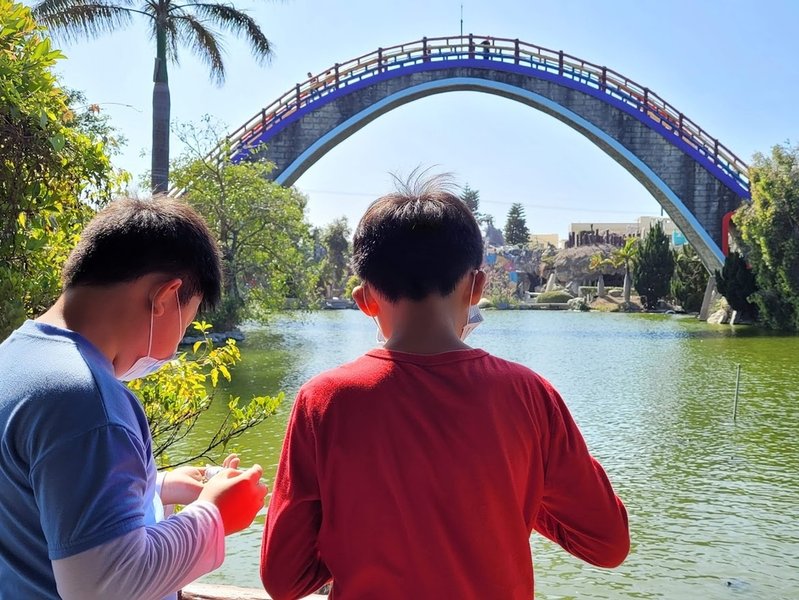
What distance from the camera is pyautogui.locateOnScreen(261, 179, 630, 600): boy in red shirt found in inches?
44.3

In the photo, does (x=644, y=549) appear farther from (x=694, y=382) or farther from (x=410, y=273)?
(x=694, y=382)

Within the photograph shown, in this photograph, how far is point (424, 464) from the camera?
112 centimetres

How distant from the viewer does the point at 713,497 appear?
6020 mm

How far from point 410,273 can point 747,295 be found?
994 inches

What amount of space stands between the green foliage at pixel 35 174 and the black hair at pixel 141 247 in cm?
110

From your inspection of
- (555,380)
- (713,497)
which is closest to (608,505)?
(713,497)

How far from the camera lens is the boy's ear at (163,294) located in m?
1.23

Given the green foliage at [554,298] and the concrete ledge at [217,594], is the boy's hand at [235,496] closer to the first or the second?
the concrete ledge at [217,594]

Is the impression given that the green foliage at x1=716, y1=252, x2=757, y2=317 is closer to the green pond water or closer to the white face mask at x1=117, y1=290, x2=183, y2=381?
the green pond water

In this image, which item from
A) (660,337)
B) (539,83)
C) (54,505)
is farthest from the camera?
(539,83)

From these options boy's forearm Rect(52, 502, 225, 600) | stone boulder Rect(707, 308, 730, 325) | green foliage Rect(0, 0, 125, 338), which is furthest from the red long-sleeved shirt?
stone boulder Rect(707, 308, 730, 325)

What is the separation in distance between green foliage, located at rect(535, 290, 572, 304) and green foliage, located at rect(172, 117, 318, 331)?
1063 inches

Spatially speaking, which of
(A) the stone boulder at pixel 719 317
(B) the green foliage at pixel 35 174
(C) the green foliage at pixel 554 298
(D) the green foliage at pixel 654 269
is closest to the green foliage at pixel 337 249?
(C) the green foliage at pixel 554 298

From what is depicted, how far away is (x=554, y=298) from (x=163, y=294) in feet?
137
